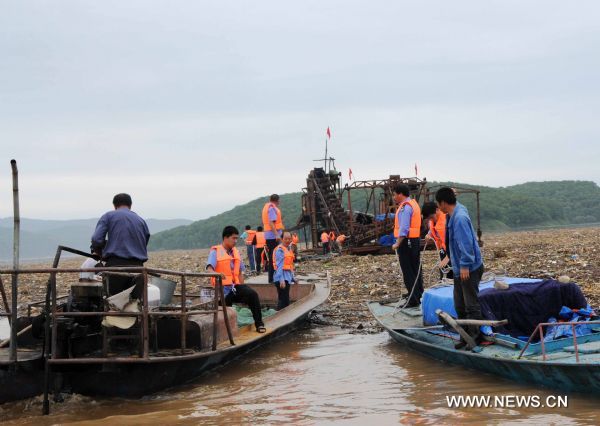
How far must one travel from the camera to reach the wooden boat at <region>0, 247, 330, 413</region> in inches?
236

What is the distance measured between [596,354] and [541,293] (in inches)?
59.2

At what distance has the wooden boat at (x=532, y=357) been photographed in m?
5.48

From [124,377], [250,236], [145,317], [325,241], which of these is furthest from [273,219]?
[325,241]

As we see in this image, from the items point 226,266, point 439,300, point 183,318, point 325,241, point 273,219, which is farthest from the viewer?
point 325,241

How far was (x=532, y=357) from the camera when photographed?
20.0 feet

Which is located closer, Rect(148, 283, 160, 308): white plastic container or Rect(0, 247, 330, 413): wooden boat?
Rect(0, 247, 330, 413): wooden boat

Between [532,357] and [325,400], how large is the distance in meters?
1.92

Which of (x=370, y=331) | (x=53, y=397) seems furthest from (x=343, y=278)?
(x=53, y=397)

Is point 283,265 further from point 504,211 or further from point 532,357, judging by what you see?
point 504,211

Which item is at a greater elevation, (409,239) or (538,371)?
(409,239)

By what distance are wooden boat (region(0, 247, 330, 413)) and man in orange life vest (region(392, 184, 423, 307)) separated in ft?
11.0

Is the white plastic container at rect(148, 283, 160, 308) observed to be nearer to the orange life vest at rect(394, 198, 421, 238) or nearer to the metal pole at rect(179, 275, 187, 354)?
the metal pole at rect(179, 275, 187, 354)

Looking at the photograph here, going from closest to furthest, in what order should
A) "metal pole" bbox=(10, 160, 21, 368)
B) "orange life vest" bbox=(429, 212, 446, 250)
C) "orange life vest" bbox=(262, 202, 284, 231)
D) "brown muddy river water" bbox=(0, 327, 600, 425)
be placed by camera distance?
"brown muddy river water" bbox=(0, 327, 600, 425) → "metal pole" bbox=(10, 160, 21, 368) → "orange life vest" bbox=(429, 212, 446, 250) → "orange life vest" bbox=(262, 202, 284, 231)

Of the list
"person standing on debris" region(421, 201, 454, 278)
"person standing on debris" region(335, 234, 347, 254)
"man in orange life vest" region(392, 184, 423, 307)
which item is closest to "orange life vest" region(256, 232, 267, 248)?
"person standing on debris" region(335, 234, 347, 254)
